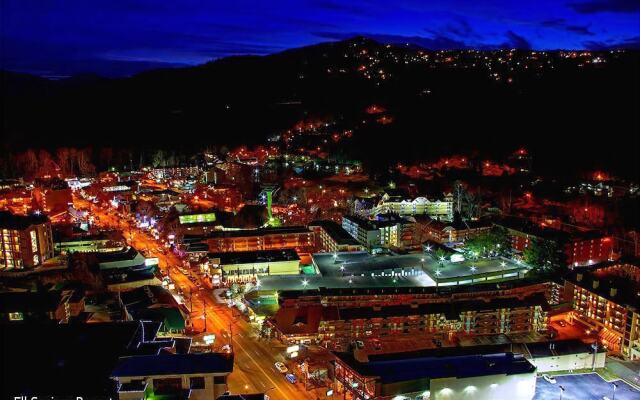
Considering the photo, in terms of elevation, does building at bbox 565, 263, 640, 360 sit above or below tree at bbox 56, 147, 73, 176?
below

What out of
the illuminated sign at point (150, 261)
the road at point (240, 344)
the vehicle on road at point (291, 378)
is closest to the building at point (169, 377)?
the road at point (240, 344)

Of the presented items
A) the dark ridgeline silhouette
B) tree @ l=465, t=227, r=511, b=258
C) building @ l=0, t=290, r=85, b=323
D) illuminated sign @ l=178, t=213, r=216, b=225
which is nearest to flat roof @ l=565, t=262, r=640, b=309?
tree @ l=465, t=227, r=511, b=258

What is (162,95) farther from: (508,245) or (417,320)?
(417,320)

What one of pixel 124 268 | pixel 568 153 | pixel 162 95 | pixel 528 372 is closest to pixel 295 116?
pixel 162 95

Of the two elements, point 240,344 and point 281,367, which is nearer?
point 281,367

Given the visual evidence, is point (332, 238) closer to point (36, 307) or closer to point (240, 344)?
point (240, 344)

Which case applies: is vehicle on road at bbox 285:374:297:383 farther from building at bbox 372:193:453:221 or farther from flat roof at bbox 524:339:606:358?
building at bbox 372:193:453:221

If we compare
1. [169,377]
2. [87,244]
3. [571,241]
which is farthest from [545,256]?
[87,244]
